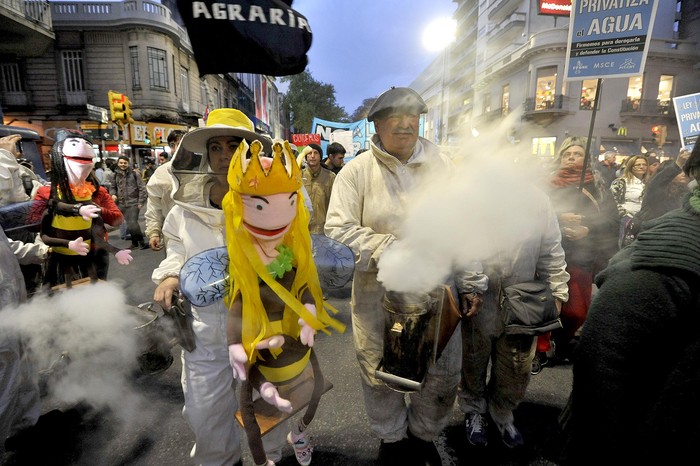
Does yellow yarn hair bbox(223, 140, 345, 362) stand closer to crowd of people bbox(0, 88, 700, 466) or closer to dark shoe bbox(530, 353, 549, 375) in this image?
crowd of people bbox(0, 88, 700, 466)

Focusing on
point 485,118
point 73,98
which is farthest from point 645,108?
point 73,98

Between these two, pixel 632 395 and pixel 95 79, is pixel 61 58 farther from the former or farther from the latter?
pixel 632 395

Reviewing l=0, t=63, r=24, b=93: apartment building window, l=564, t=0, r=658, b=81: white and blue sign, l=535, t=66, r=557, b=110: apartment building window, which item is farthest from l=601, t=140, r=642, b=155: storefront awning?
l=0, t=63, r=24, b=93: apartment building window

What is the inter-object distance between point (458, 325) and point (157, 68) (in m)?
28.3

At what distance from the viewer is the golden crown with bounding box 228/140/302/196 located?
159 centimetres

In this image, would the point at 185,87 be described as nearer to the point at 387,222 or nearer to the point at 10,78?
the point at 10,78

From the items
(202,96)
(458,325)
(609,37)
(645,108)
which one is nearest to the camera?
(458,325)

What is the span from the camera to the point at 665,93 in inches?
1040

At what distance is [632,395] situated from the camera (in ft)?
3.59

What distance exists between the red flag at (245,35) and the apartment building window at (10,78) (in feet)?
101

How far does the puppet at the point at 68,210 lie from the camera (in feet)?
11.0

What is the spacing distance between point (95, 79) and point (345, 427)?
29504mm

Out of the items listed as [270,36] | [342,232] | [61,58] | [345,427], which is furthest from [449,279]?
[61,58]

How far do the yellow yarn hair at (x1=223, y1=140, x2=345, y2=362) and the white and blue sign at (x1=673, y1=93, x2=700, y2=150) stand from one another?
756 centimetres
